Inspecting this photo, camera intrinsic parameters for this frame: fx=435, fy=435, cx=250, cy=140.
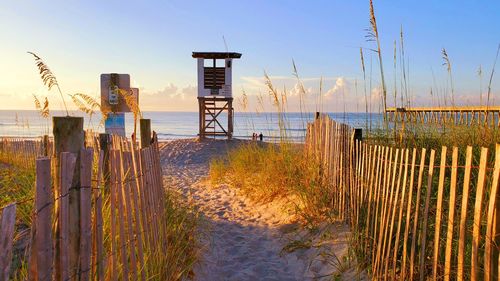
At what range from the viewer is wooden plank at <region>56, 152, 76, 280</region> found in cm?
198

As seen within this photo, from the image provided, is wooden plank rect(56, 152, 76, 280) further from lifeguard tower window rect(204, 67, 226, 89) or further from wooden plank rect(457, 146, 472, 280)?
lifeguard tower window rect(204, 67, 226, 89)

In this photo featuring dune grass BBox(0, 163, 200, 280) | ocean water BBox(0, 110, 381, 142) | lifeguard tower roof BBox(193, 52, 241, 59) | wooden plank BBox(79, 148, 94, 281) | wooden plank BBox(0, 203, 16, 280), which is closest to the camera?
wooden plank BBox(0, 203, 16, 280)

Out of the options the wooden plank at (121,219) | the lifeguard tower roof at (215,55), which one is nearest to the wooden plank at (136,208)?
the wooden plank at (121,219)

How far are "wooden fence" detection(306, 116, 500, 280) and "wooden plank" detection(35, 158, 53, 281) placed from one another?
2041 mm

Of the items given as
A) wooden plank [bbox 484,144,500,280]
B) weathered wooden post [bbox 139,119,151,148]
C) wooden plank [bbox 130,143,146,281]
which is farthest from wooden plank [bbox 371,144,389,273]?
weathered wooden post [bbox 139,119,151,148]

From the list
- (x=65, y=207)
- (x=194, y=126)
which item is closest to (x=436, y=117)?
(x=65, y=207)

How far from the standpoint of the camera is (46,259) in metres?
1.87

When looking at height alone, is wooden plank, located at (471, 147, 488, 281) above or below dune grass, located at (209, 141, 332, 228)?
above

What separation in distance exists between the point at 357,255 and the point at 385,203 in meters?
0.79

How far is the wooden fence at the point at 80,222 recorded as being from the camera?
1.79 m

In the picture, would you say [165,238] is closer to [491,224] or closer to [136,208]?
[136,208]

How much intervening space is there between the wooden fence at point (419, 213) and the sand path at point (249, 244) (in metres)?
0.55

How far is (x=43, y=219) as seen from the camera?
182 cm

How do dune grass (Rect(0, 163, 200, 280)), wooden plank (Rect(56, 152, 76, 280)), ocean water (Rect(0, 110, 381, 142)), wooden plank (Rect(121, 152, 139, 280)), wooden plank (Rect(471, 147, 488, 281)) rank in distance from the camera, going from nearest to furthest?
wooden plank (Rect(56, 152, 76, 280)) < wooden plank (Rect(471, 147, 488, 281)) < wooden plank (Rect(121, 152, 139, 280)) < dune grass (Rect(0, 163, 200, 280)) < ocean water (Rect(0, 110, 381, 142))
